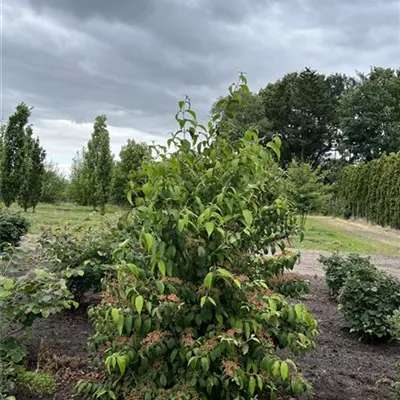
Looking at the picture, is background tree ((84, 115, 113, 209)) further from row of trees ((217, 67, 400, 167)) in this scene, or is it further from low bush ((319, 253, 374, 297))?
row of trees ((217, 67, 400, 167))

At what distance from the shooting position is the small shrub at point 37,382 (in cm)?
240

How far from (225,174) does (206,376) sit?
91 cm

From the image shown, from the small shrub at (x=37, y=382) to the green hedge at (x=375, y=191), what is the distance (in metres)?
17.8

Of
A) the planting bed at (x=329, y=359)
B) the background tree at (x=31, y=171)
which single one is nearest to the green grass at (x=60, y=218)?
the background tree at (x=31, y=171)

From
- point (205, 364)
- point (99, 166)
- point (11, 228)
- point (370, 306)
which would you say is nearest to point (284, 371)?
point (205, 364)

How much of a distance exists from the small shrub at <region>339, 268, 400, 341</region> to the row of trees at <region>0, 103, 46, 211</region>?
15631 mm

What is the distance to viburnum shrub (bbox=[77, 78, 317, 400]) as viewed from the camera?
6.25ft

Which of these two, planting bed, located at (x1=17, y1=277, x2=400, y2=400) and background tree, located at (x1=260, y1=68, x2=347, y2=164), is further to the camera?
background tree, located at (x1=260, y1=68, x2=347, y2=164)

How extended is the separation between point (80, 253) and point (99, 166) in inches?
667

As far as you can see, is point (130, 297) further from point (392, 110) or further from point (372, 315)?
point (392, 110)

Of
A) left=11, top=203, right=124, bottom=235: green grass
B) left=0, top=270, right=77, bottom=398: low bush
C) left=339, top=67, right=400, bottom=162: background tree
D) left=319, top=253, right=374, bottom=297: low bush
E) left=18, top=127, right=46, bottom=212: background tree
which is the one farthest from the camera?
left=339, top=67, right=400, bottom=162: background tree

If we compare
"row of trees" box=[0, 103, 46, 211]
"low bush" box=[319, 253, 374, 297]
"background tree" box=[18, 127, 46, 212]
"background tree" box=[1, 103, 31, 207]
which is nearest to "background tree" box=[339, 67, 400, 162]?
"background tree" box=[18, 127, 46, 212]

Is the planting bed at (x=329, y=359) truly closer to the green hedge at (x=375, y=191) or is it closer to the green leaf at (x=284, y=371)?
the green leaf at (x=284, y=371)

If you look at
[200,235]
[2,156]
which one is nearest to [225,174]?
[200,235]
